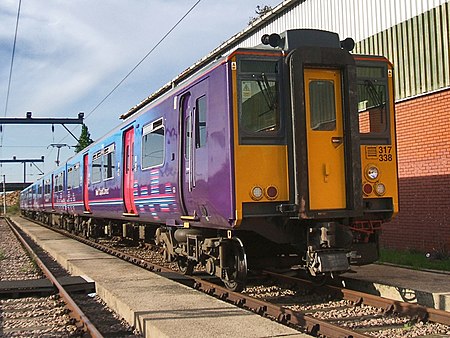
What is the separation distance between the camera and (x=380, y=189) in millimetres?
7688

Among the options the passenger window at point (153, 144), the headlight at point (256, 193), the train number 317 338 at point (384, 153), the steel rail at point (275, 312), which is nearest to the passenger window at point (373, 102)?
the train number 317 338 at point (384, 153)

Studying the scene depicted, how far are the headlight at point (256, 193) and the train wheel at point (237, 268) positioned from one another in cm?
80

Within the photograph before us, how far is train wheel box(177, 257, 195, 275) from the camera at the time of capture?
1006 centimetres

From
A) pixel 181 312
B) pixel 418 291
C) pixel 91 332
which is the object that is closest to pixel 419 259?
pixel 418 291

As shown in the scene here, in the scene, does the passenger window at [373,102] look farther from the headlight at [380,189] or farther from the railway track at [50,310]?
the railway track at [50,310]

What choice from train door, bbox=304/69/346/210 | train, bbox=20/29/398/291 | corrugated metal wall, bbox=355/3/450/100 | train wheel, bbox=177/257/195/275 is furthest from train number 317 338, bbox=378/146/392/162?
corrugated metal wall, bbox=355/3/450/100

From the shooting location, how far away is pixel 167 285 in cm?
846

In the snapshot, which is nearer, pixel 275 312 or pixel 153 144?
pixel 275 312

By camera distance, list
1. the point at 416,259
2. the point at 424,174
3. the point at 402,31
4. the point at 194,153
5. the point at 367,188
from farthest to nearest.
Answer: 1. the point at 402,31
2. the point at 424,174
3. the point at 416,259
4. the point at 194,153
5. the point at 367,188

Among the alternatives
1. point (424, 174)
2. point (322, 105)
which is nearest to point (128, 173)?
point (322, 105)

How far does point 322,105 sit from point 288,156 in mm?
848

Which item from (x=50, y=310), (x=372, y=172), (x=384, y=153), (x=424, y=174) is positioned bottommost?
(x=50, y=310)

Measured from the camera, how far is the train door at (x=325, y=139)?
7262 mm

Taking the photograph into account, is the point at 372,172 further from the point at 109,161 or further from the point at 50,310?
the point at 109,161
